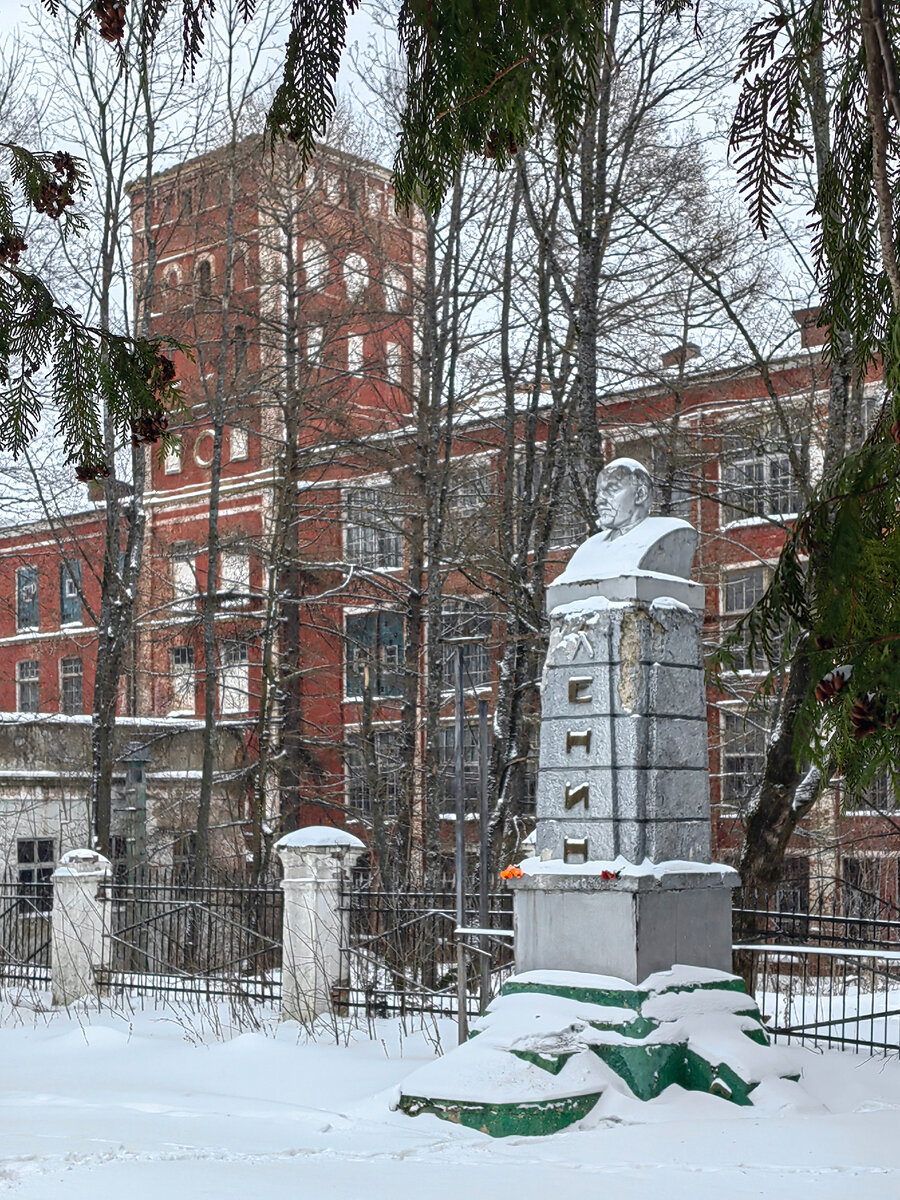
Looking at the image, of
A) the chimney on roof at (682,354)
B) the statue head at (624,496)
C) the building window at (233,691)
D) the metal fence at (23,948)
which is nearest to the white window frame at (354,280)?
the chimney on roof at (682,354)

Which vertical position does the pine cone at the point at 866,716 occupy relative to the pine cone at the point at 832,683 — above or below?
below

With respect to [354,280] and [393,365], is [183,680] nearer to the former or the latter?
[354,280]

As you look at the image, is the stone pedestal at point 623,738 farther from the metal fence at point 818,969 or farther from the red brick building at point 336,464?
the red brick building at point 336,464

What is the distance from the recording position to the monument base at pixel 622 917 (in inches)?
349

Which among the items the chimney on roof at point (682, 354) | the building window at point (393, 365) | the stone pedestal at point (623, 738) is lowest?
the stone pedestal at point (623, 738)

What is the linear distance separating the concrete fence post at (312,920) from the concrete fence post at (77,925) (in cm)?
321

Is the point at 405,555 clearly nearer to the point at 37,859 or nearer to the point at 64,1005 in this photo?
the point at 37,859

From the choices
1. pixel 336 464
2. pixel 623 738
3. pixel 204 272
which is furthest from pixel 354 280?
pixel 623 738

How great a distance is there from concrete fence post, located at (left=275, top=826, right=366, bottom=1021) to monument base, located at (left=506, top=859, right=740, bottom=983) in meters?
4.60

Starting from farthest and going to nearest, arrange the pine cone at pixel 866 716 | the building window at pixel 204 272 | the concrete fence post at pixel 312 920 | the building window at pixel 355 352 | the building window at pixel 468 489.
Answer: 1. the building window at pixel 355 352
2. the building window at pixel 204 272
3. the building window at pixel 468 489
4. the concrete fence post at pixel 312 920
5. the pine cone at pixel 866 716

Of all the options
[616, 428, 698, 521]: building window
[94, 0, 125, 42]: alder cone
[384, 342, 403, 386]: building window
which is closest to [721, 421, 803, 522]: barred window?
[616, 428, 698, 521]: building window

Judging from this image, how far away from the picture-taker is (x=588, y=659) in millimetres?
9430

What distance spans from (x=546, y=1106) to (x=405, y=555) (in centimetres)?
2024

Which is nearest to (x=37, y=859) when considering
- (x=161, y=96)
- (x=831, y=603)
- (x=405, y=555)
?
(x=405, y=555)
